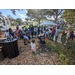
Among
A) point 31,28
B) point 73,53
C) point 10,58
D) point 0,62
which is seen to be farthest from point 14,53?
point 31,28

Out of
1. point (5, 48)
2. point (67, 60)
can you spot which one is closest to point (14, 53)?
point (5, 48)

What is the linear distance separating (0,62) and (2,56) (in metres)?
0.37

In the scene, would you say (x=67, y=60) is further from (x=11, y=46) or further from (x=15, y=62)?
(x=11, y=46)

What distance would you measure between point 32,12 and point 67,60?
74.6 ft

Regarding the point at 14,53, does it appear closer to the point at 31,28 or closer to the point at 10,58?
the point at 10,58

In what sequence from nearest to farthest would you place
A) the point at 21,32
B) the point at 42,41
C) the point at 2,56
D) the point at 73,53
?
the point at 2,56, the point at 73,53, the point at 42,41, the point at 21,32

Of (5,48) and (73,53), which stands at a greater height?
(5,48)

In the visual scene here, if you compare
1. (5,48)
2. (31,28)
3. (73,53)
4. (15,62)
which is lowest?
(15,62)

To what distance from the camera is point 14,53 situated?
3244 millimetres

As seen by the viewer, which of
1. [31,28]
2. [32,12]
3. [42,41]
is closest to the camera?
[42,41]

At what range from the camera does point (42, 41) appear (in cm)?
465

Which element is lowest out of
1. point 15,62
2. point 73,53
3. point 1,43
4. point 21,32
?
point 15,62

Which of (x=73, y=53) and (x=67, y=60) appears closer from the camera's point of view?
(x=67, y=60)

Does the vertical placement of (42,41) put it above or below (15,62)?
above
